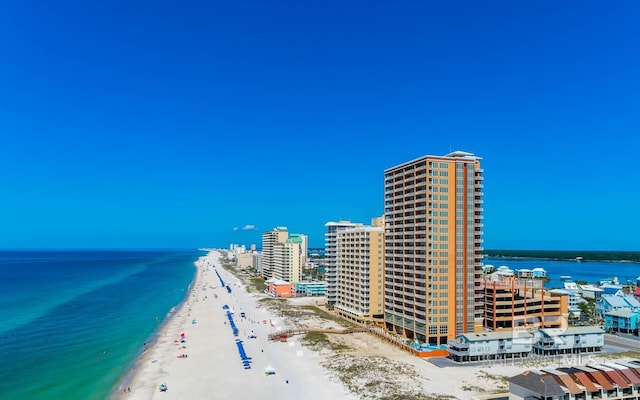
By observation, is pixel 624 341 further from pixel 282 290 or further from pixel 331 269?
pixel 282 290

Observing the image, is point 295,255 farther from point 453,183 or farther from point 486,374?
point 486,374

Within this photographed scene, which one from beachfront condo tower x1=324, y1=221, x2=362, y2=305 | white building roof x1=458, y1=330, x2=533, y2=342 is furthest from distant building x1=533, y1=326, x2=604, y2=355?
beachfront condo tower x1=324, y1=221, x2=362, y2=305

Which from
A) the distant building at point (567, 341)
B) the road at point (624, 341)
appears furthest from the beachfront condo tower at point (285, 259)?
the distant building at point (567, 341)

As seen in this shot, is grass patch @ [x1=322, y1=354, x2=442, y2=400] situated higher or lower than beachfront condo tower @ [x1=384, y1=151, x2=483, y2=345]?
lower

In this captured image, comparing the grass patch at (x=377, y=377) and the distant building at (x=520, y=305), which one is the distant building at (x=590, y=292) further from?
the grass patch at (x=377, y=377)

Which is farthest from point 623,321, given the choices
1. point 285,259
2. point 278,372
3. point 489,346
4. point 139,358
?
point 285,259

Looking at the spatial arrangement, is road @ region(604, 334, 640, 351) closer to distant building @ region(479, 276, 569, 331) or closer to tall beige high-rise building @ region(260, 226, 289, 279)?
distant building @ region(479, 276, 569, 331)
